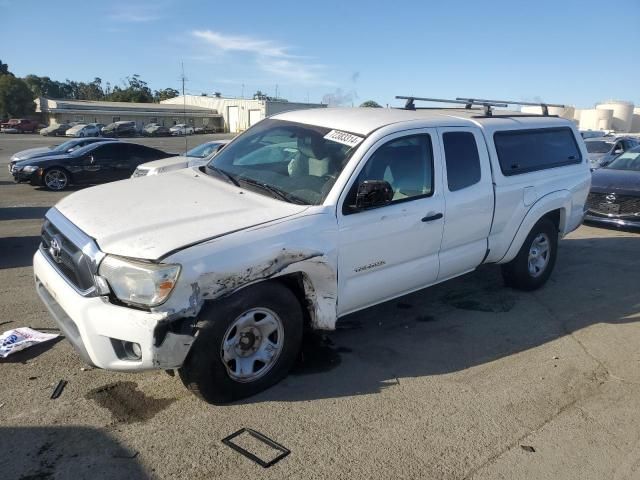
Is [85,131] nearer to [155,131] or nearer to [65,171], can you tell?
[155,131]

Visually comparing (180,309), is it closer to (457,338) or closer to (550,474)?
(550,474)

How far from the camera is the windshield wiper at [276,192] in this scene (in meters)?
3.79

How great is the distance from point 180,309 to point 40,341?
A: 6.37 ft

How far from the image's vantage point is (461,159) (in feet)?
15.4

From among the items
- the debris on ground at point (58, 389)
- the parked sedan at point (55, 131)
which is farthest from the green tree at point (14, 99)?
the debris on ground at point (58, 389)

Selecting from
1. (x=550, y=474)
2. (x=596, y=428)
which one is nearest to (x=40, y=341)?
(x=550, y=474)

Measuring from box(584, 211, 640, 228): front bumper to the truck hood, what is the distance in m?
7.41

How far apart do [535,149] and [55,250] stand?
4.84 metres

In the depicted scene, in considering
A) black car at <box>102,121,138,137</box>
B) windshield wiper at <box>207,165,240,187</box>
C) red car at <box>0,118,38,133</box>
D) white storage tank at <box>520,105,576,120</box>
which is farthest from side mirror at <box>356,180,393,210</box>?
red car at <box>0,118,38,133</box>

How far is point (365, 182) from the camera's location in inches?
149

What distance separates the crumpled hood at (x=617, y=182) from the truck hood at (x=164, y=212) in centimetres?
785

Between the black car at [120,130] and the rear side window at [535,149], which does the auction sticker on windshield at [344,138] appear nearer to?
the rear side window at [535,149]

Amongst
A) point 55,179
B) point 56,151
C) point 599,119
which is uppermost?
point 599,119

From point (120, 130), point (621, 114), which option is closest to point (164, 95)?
point (120, 130)
